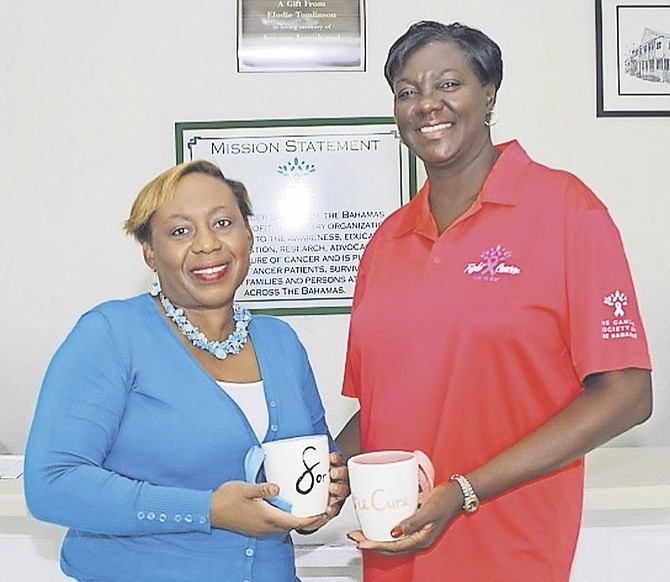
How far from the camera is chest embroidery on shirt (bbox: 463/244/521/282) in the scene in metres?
1.35

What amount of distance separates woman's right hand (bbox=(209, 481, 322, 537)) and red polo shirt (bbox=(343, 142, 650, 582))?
0.79 feet

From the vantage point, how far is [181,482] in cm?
133

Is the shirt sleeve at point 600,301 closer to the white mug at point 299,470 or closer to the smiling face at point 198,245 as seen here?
the white mug at point 299,470

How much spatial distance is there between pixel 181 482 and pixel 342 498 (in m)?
0.23

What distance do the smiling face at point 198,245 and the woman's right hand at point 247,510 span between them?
29 cm

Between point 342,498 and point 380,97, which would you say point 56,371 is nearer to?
point 342,498

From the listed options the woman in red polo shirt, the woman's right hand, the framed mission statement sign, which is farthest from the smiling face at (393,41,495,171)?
the framed mission statement sign

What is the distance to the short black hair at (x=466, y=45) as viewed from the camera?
139cm

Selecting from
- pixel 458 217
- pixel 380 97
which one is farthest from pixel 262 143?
pixel 458 217

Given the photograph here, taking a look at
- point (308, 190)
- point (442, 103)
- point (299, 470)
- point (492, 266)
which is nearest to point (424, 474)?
point (299, 470)

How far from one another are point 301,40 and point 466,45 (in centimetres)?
109

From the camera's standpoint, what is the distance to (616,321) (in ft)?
4.22

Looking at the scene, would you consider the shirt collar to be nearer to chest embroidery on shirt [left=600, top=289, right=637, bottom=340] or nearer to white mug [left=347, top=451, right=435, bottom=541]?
chest embroidery on shirt [left=600, top=289, right=637, bottom=340]

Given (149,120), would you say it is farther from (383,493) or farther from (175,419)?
(383,493)
